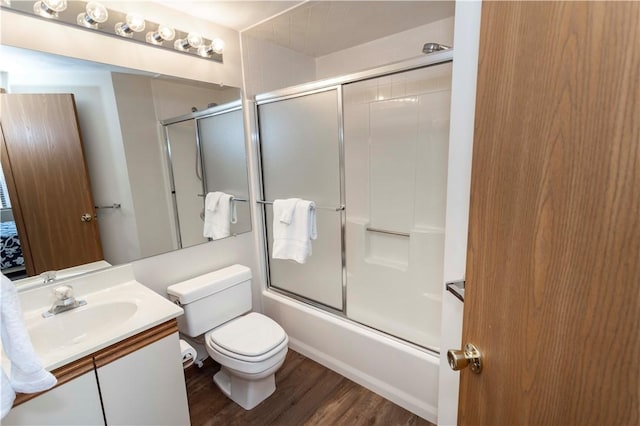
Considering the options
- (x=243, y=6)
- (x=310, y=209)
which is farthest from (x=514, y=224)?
(x=243, y=6)

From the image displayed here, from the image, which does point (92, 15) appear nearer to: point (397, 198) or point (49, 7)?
point (49, 7)

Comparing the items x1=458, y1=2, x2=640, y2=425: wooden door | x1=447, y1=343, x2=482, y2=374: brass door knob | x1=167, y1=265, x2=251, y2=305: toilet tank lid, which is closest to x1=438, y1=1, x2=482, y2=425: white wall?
x1=447, y1=343, x2=482, y2=374: brass door knob

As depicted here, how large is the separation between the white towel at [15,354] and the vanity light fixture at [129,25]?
1.34m

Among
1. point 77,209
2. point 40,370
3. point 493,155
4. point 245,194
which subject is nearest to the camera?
point 493,155

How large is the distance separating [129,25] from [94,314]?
1.46 meters

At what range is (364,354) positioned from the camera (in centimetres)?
187

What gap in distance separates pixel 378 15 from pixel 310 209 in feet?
4.29

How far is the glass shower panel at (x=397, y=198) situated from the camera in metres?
2.01

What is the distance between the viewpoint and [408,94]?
209 centimetres

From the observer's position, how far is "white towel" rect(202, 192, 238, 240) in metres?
2.06

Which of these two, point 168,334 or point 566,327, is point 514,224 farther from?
point 168,334

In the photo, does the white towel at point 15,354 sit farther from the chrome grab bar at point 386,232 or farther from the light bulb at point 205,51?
the chrome grab bar at point 386,232

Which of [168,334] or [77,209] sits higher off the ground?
[77,209]

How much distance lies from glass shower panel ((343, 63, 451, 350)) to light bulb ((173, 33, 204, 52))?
3.13 feet
